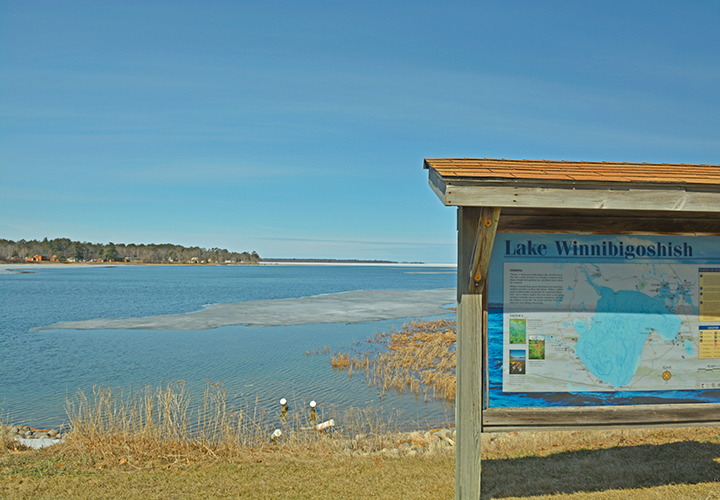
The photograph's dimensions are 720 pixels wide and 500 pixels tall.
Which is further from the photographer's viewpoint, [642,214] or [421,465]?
[421,465]

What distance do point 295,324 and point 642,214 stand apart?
A: 23704 millimetres

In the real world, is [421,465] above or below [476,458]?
below

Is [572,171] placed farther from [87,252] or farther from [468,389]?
[87,252]

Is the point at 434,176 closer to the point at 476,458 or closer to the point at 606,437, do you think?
the point at 476,458

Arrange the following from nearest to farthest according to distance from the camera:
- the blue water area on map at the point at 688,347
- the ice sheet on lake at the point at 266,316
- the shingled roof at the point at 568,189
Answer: the shingled roof at the point at 568,189, the blue water area on map at the point at 688,347, the ice sheet on lake at the point at 266,316

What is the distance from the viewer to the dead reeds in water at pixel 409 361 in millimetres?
14211

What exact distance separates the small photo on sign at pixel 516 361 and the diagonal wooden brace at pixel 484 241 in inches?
31.9

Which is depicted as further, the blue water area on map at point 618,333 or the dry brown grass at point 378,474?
the dry brown grass at point 378,474

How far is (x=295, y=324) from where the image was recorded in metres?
27.3

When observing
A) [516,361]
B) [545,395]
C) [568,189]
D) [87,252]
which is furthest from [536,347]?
[87,252]

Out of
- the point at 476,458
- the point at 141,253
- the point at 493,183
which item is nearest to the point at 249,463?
the point at 476,458

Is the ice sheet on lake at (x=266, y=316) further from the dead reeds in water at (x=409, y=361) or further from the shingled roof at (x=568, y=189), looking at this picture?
the shingled roof at (x=568, y=189)

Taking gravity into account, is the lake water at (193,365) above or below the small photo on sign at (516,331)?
below

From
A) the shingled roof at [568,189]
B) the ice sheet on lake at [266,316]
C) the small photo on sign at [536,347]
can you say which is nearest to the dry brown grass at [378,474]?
the small photo on sign at [536,347]
